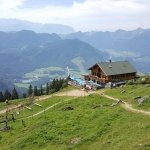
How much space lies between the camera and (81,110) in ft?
208

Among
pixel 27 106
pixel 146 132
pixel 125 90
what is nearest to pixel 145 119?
pixel 146 132

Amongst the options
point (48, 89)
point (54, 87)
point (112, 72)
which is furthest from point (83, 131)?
point (48, 89)

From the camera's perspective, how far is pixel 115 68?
11044cm

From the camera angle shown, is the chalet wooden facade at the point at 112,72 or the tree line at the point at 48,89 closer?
the chalet wooden facade at the point at 112,72

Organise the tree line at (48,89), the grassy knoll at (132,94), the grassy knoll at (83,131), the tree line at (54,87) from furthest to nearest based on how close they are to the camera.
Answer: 1. the tree line at (48,89)
2. the tree line at (54,87)
3. the grassy knoll at (132,94)
4. the grassy knoll at (83,131)

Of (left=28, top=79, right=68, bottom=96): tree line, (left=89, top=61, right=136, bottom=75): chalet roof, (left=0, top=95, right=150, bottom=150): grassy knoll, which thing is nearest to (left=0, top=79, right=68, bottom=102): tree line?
(left=28, top=79, right=68, bottom=96): tree line

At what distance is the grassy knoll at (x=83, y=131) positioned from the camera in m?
43.0

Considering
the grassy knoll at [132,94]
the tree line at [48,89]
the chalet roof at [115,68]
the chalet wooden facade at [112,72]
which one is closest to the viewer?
the grassy knoll at [132,94]

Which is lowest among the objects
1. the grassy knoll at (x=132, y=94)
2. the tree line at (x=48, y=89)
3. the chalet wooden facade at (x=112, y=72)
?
the tree line at (x=48, y=89)

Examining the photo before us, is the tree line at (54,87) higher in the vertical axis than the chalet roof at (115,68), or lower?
lower

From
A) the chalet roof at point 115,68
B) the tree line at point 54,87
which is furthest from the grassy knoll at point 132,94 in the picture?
the tree line at point 54,87

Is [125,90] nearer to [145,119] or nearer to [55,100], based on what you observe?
[55,100]

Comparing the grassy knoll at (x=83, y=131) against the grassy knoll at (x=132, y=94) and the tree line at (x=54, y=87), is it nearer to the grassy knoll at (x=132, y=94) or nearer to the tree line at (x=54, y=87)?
the grassy knoll at (x=132, y=94)

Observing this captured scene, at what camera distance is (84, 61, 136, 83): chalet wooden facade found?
107 m
